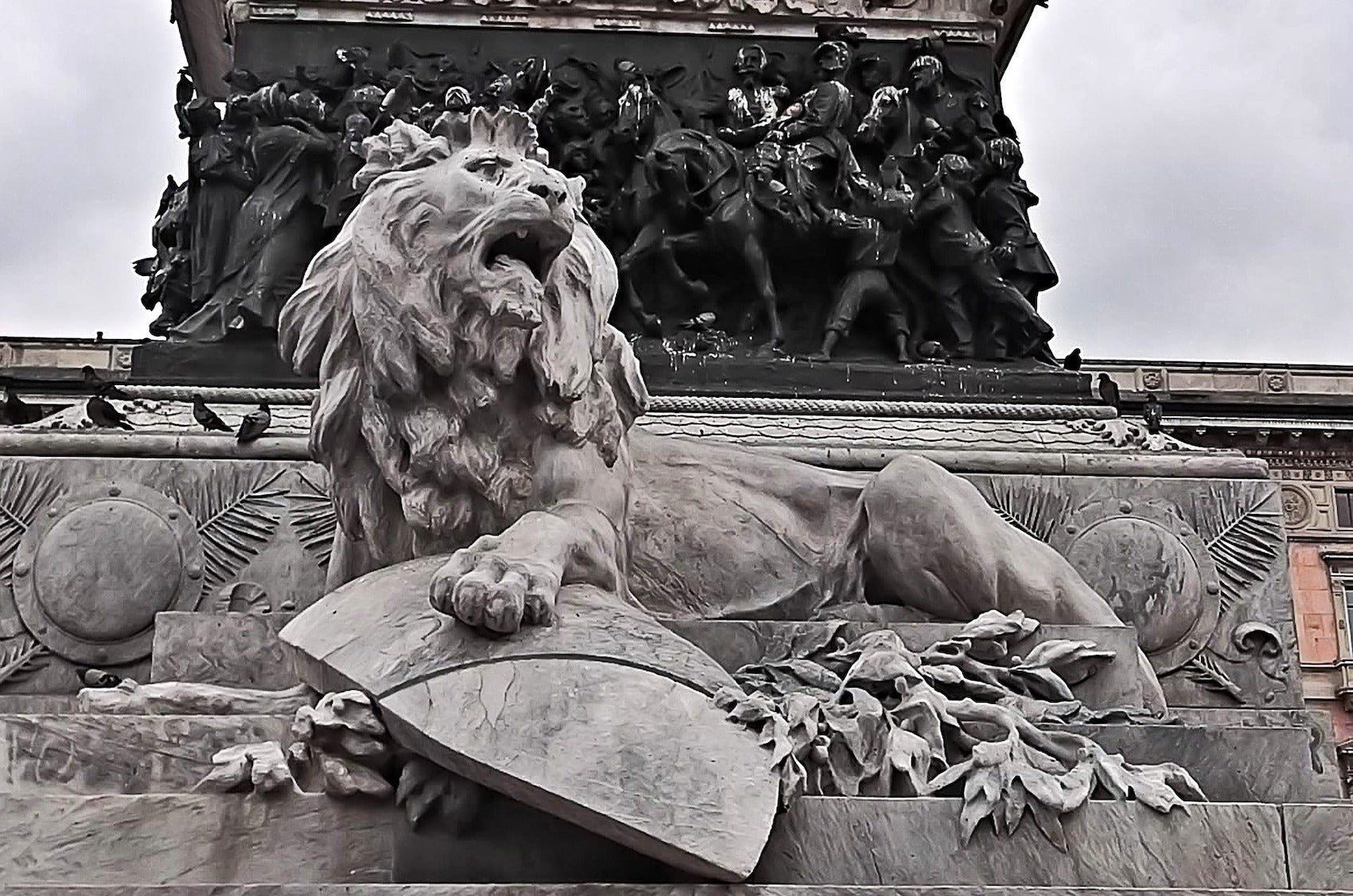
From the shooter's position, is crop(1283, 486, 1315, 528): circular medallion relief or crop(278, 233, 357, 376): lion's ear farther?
crop(1283, 486, 1315, 528): circular medallion relief

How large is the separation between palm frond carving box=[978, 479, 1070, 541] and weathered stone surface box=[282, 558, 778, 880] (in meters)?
2.70

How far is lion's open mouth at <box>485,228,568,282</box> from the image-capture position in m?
4.98

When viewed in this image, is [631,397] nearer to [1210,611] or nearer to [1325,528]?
[1210,611]

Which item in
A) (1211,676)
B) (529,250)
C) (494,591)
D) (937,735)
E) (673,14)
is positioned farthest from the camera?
(673,14)

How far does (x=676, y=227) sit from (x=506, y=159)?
3.13 m

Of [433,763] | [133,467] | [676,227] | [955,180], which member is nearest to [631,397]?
[433,763]

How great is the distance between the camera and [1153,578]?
6.77 m

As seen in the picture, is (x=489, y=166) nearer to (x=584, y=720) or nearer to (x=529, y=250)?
(x=529, y=250)

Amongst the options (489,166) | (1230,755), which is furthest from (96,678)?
(1230,755)

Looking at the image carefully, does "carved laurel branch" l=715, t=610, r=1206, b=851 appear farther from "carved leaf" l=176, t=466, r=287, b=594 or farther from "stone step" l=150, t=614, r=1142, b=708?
"carved leaf" l=176, t=466, r=287, b=594

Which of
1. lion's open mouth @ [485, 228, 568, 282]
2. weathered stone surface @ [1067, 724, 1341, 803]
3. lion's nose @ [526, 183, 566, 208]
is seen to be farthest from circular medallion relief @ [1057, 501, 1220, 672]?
lion's nose @ [526, 183, 566, 208]

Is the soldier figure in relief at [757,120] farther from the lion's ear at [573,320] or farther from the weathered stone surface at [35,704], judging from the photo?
the weathered stone surface at [35,704]

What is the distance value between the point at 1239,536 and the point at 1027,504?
0.80 metres

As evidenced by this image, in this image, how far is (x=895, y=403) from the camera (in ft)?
25.0
